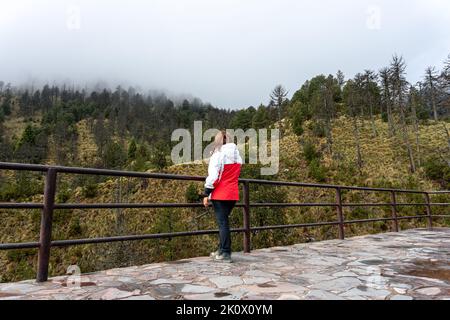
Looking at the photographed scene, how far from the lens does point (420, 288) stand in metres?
2.77

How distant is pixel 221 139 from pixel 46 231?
6.97 ft

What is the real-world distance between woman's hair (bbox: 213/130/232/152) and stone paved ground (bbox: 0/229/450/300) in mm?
1441

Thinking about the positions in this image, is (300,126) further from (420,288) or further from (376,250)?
(420,288)

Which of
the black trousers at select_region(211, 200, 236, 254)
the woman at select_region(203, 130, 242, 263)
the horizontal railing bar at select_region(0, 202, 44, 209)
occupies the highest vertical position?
the woman at select_region(203, 130, 242, 263)

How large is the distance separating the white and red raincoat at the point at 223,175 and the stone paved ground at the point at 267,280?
0.85 meters

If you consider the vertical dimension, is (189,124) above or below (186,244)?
above

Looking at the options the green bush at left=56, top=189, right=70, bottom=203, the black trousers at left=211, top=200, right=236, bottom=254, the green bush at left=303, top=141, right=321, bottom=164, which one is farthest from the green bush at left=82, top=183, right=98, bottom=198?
the black trousers at left=211, top=200, right=236, bottom=254

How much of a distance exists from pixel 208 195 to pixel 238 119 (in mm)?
50030

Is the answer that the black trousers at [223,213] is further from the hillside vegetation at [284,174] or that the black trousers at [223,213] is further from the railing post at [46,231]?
the hillside vegetation at [284,174]

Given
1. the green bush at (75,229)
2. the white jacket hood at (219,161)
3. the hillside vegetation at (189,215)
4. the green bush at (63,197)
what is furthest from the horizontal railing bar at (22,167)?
the green bush at (63,197)

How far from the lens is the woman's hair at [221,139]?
388cm

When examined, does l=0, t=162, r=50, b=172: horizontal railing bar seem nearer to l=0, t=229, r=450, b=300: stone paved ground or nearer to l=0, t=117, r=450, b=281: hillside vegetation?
l=0, t=229, r=450, b=300: stone paved ground

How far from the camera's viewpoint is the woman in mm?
3729

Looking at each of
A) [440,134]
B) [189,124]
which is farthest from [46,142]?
[440,134]
